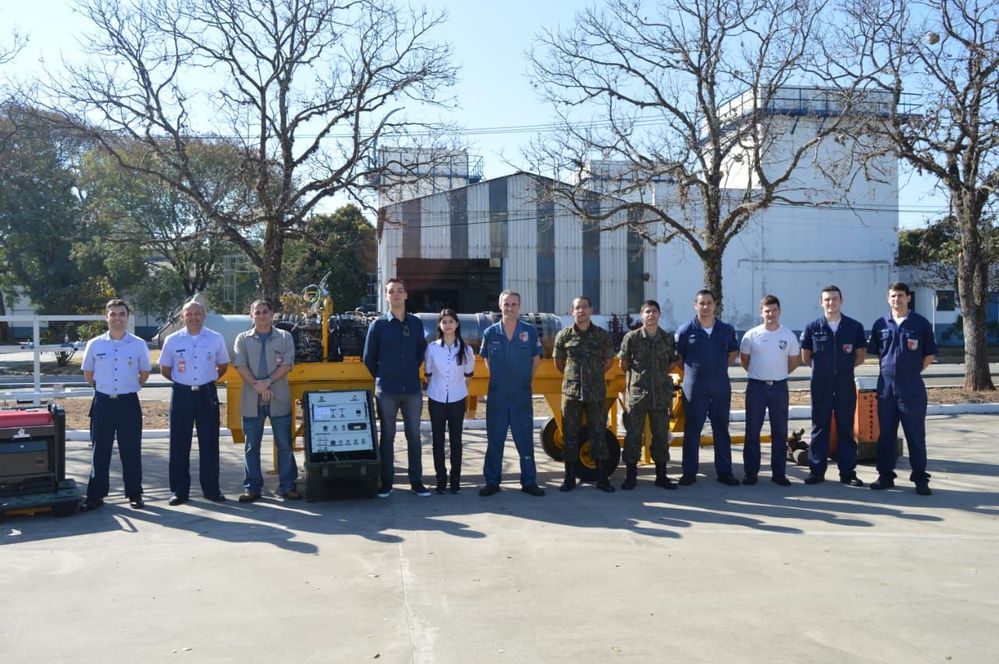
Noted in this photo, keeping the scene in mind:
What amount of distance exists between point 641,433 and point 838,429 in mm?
1987

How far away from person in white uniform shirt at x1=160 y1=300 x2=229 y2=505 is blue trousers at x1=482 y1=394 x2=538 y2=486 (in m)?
2.46

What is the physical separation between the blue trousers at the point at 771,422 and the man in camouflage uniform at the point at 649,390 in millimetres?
849

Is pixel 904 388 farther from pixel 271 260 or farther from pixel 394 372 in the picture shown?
pixel 271 260

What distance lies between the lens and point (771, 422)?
8289 millimetres

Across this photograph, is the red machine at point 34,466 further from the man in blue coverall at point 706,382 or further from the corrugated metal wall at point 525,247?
the corrugated metal wall at point 525,247

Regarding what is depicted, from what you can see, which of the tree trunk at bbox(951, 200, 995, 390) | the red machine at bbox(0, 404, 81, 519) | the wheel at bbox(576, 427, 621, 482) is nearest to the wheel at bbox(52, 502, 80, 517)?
the red machine at bbox(0, 404, 81, 519)

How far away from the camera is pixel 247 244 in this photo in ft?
46.1

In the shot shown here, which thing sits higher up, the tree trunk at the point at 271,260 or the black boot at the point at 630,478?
the tree trunk at the point at 271,260

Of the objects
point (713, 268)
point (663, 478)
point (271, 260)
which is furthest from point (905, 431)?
point (271, 260)

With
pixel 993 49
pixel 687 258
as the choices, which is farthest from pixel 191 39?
pixel 687 258

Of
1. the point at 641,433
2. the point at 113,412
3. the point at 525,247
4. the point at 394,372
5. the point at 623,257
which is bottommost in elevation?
the point at 641,433

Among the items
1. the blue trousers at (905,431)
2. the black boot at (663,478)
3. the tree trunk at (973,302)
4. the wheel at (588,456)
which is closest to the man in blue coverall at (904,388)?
the blue trousers at (905,431)

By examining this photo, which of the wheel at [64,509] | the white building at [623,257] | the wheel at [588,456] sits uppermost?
the white building at [623,257]

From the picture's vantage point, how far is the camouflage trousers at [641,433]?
808cm
